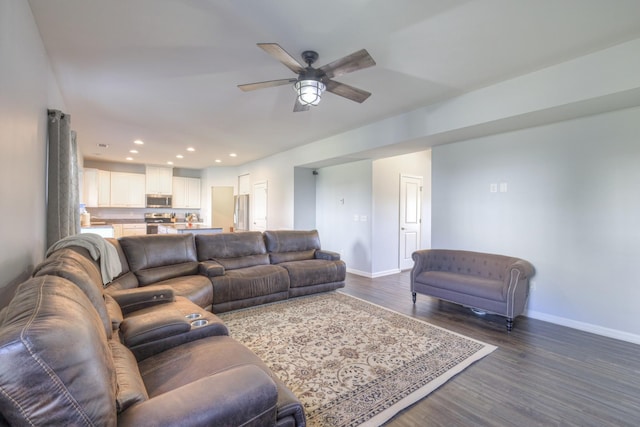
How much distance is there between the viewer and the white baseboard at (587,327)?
116 inches

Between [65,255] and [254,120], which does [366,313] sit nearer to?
[65,255]

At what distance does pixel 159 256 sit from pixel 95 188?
619 cm

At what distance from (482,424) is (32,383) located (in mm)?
2229

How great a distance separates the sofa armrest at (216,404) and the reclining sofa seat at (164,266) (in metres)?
2.10

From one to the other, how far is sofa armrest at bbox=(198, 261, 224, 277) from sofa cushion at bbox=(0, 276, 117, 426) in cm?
260

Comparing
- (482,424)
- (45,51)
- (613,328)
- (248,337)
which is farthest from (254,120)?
(613,328)

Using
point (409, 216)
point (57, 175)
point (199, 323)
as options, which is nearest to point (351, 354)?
point (199, 323)

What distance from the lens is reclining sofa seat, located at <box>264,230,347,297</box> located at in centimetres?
422

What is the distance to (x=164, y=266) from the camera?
3545 mm

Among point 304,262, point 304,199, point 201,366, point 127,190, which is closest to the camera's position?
point 201,366

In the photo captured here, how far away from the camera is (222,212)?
31.7ft

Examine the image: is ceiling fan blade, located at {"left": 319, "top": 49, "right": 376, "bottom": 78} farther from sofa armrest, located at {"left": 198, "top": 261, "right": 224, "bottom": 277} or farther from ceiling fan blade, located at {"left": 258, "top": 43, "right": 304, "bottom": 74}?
sofa armrest, located at {"left": 198, "top": 261, "right": 224, "bottom": 277}

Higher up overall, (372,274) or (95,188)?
(95,188)

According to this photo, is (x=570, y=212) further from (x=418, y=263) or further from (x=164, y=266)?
(x=164, y=266)
